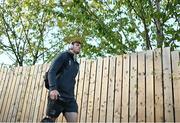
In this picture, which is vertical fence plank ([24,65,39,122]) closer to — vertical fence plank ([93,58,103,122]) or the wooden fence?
the wooden fence

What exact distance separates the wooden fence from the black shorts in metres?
2.26

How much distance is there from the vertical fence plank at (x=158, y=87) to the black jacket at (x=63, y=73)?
227 cm

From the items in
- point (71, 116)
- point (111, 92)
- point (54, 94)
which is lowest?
point (71, 116)

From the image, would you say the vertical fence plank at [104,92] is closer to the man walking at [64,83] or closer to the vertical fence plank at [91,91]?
the vertical fence plank at [91,91]

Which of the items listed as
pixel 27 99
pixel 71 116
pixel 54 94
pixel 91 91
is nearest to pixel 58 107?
pixel 71 116

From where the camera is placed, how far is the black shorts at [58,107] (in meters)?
4.52

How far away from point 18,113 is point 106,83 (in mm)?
2792

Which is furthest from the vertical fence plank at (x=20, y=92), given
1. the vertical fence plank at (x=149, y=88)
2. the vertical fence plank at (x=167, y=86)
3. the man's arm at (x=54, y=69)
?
the man's arm at (x=54, y=69)

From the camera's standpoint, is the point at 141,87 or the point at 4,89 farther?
the point at 4,89

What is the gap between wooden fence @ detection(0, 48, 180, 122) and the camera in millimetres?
6363

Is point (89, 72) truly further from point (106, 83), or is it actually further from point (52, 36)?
point (52, 36)

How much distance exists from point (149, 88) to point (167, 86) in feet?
1.28

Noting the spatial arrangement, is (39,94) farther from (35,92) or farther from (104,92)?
(104,92)

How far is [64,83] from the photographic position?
4.64 metres
